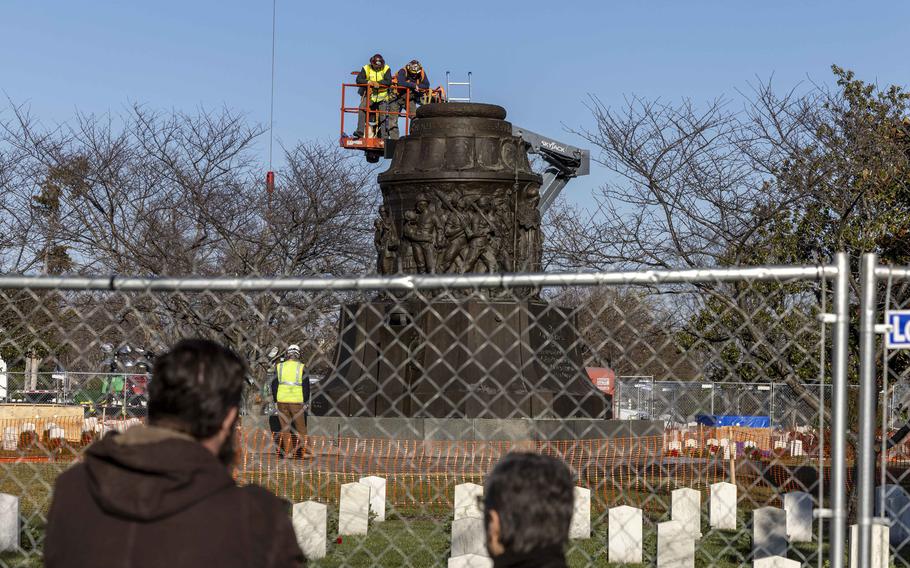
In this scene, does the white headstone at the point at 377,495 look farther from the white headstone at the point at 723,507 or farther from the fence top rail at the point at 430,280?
the fence top rail at the point at 430,280

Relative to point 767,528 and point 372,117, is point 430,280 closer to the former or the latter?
point 767,528

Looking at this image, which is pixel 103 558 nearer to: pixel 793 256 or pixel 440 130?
pixel 793 256

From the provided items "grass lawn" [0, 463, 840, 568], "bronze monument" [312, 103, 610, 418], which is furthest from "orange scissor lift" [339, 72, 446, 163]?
"grass lawn" [0, 463, 840, 568]

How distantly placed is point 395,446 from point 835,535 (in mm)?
12284

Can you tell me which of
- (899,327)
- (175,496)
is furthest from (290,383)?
(175,496)

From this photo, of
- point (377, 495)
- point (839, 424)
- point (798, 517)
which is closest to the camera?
point (839, 424)

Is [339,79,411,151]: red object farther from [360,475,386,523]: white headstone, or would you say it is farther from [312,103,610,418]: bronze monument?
[360,475,386,523]: white headstone

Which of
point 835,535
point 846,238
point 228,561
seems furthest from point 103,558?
point 846,238

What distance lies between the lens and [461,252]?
1834 centimetres

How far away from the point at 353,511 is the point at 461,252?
8485 millimetres

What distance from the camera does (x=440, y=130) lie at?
18828 millimetres

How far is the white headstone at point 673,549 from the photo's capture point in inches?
333

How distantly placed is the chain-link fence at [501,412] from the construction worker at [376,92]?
5.71 meters

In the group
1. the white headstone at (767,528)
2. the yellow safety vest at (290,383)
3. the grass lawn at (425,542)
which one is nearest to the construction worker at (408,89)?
the yellow safety vest at (290,383)
